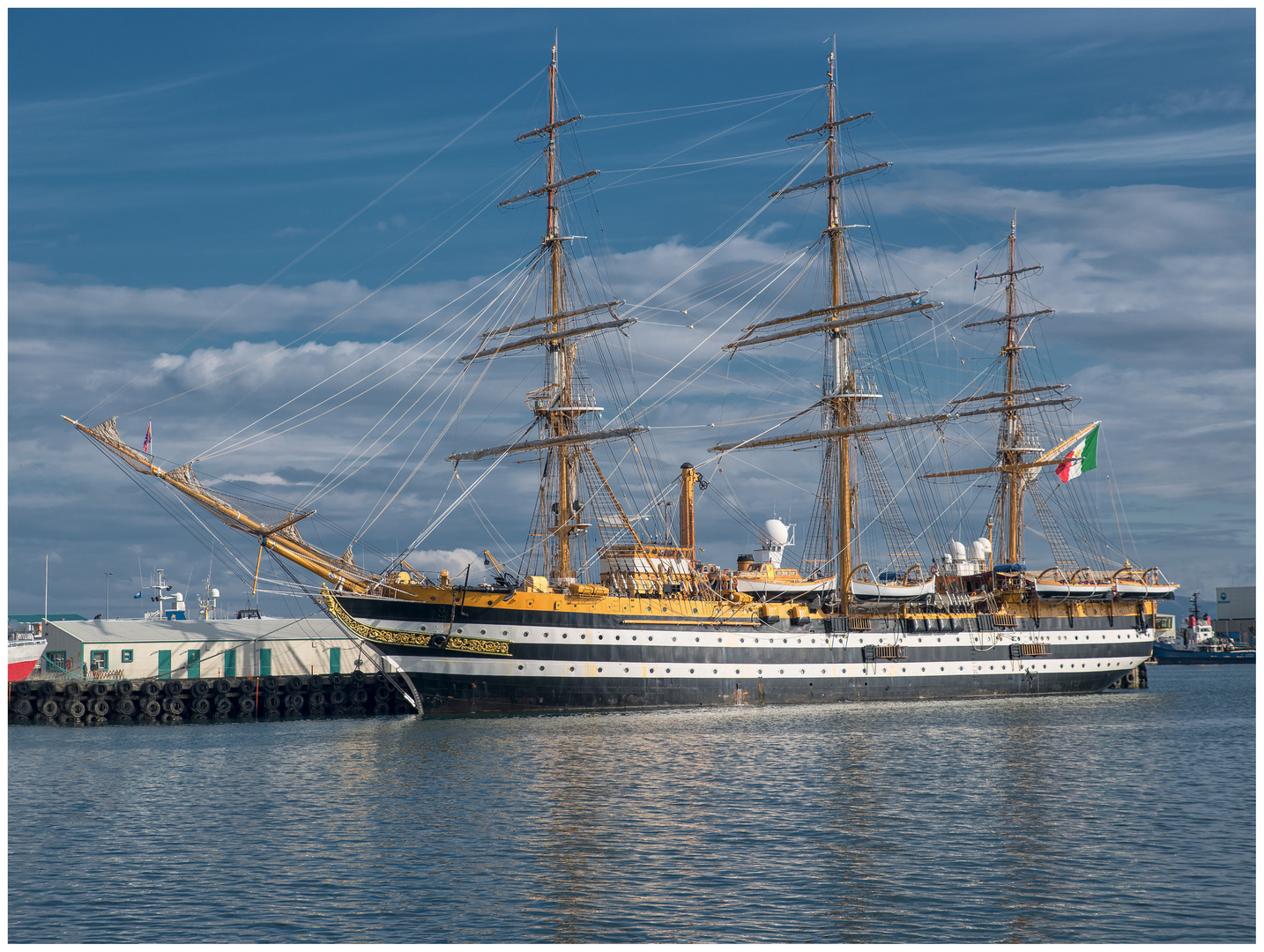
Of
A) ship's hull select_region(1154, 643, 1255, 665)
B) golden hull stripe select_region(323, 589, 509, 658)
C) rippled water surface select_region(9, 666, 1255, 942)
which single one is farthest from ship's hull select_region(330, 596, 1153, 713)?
ship's hull select_region(1154, 643, 1255, 665)

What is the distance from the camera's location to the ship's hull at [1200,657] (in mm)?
147250

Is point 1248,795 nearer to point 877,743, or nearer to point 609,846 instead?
point 877,743

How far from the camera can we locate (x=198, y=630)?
2596 inches

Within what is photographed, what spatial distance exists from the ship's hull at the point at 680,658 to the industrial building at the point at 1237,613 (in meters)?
117

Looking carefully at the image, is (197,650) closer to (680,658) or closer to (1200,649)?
(680,658)

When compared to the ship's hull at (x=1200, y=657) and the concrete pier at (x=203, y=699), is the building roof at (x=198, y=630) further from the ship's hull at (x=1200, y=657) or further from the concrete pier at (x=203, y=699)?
the ship's hull at (x=1200, y=657)

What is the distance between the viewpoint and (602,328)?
6044 cm

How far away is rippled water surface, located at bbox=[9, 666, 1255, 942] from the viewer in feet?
66.1

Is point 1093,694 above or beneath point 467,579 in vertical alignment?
beneath

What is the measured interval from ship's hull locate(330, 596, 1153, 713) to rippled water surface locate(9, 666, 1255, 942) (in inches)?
225

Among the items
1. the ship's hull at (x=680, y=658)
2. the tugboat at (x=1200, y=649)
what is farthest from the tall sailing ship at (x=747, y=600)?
the tugboat at (x=1200, y=649)

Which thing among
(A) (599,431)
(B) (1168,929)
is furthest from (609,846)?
(A) (599,431)

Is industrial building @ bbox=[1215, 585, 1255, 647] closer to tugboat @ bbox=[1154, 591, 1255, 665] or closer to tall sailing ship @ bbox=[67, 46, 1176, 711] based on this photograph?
tugboat @ bbox=[1154, 591, 1255, 665]

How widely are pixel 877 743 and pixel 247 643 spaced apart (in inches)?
1484
